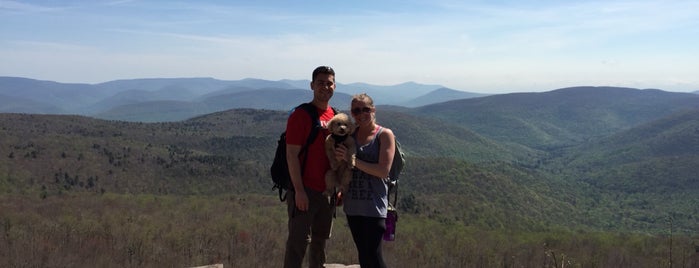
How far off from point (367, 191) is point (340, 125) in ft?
1.99

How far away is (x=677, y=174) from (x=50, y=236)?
92.4 metres

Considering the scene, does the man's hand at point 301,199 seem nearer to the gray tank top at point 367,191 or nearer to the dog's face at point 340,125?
the gray tank top at point 367,191

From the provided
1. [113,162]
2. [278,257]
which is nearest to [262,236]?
[278,257]

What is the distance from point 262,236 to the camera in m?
9.96

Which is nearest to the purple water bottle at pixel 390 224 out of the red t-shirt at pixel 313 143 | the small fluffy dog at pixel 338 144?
the small fluffy dog at pixel 338 144

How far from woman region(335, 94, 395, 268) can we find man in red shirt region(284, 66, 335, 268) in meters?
0.29

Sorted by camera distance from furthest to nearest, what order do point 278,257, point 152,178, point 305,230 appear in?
point 152,178 < point 278,257 < point 305,230

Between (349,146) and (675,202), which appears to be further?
(675,202)

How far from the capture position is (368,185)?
12.9 feet

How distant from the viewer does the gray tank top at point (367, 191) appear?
3885mm

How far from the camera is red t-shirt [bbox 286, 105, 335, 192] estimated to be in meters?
3.95

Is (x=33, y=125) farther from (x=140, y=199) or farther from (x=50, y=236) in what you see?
(x=50, y=236)

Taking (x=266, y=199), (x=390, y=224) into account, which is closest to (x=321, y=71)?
(x=390, y=224)

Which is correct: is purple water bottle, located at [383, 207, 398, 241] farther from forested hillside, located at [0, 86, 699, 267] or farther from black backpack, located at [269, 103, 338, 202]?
forested hillside, located at [0, 86, 699, 267]
